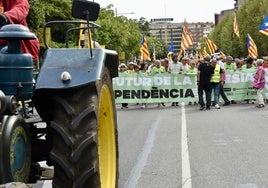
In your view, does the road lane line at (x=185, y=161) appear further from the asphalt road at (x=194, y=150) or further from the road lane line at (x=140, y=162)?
the road lane line at (x=140, y=162)

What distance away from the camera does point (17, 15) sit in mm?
4711

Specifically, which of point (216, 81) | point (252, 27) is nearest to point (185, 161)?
point (216, 81)

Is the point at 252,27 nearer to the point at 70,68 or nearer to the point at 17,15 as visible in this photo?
the point at 17,15

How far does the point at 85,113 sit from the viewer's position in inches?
158

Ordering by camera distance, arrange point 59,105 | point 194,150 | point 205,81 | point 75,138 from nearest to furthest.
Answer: point 75,138 → point 59,105 → point 194,150 → point 205,81

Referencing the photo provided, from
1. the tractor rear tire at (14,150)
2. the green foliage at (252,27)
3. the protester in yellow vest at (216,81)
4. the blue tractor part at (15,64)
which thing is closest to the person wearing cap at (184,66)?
the protester in yellow vest at (216,81)

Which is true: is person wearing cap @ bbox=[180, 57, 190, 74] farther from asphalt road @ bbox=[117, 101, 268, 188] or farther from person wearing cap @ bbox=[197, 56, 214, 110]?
asphalt road @ bbox=[117, 101, 268, 188]

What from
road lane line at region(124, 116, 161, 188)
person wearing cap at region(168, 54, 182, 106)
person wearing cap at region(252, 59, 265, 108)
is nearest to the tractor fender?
road lane line at region(124, 116, 161, 188)

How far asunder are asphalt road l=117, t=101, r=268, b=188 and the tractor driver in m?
2.76

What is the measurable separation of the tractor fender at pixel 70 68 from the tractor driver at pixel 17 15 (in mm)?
341

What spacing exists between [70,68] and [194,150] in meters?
6.09

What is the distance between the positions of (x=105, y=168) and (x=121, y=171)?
3.08 metres

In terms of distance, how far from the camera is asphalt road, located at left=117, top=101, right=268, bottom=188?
7.54m

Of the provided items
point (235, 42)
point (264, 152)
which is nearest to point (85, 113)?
point (264, 152)
